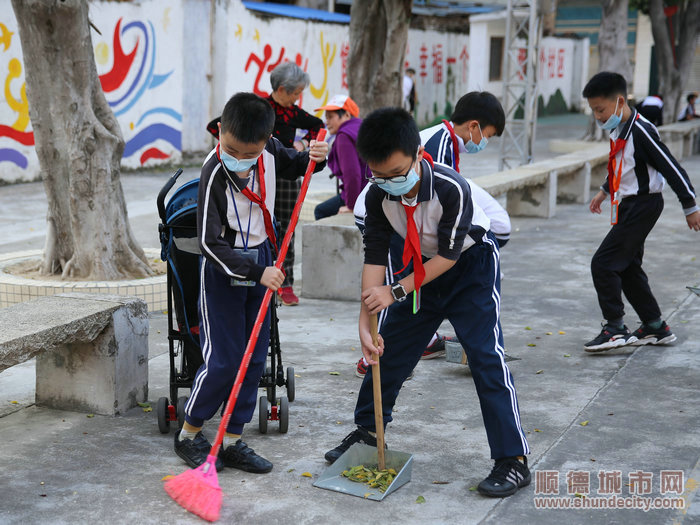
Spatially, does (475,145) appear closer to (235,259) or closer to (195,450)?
(235,259)

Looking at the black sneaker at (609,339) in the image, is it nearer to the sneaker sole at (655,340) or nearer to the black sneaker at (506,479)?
the sneaker sole at (655,340)

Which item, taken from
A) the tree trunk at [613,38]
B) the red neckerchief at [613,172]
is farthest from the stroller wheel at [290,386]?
the tree trunk at [613,38]

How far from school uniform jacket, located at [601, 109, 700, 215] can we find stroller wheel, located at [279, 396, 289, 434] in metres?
2.65

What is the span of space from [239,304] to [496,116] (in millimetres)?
1740

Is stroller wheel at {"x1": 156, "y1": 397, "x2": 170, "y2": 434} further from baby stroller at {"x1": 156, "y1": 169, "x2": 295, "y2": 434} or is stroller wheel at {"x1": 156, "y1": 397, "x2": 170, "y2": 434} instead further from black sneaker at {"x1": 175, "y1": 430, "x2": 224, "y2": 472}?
black sneaker at {"x1": 175, "y1": 430, "x2": 224, "y2": 472}

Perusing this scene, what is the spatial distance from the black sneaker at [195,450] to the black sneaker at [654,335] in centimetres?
310

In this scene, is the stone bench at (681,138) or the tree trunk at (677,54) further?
the tree trunk at (677,54)

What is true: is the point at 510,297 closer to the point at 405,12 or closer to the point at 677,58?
the point at 405,12

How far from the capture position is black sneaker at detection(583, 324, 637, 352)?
559 centimetres

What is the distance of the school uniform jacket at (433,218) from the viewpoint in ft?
11.1

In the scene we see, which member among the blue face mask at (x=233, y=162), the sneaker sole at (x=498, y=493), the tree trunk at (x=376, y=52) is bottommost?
the sneaker sole at (x=498, y=493)

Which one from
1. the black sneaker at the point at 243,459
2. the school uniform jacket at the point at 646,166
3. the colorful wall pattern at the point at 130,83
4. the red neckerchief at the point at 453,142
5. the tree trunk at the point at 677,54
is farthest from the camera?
the tree trunk at the point at 677,54

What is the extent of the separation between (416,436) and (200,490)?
48.1 inches

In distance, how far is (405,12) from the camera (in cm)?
1019
